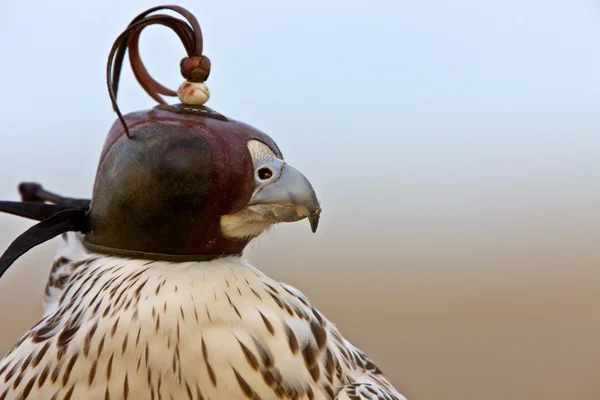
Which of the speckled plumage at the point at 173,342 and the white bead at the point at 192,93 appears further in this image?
the white bead at the point at 192,93

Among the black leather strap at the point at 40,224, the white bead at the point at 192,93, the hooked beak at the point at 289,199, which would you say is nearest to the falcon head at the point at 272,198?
the hooked beak at the point at 289,199

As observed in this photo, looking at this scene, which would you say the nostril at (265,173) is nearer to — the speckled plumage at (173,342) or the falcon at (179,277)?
the falcon at (179,277)

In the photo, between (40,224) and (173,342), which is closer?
(173,342)

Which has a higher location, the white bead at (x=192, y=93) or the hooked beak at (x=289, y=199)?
the white bead at (x=192, y=93)

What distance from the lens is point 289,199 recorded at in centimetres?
86

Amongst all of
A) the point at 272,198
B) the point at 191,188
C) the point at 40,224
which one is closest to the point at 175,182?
the point at 191,188

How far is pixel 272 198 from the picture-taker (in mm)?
870

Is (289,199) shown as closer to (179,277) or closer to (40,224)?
(179,277)

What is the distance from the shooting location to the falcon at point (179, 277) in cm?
84

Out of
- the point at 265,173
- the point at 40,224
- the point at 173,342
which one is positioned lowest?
the point at 173,342

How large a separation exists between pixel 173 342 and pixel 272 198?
0.74 ft

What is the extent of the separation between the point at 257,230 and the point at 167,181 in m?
0.15

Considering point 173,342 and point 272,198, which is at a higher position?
point 272,198

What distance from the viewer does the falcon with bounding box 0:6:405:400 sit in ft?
2.76
